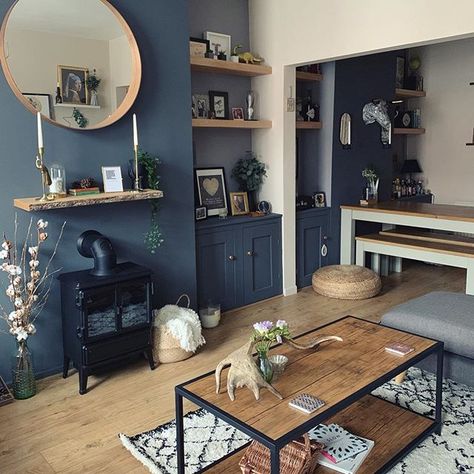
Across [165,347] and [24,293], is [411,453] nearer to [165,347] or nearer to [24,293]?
[165,347]

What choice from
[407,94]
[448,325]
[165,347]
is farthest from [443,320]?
[407,94]

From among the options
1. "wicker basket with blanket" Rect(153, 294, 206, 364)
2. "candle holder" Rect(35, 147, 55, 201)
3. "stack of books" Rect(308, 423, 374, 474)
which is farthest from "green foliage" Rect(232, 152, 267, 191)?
"stack of books" Rect(308, 423, 374, 474)

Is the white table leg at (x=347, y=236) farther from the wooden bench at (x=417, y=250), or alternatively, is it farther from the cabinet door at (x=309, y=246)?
the cabinet door at (x=309, y=246)

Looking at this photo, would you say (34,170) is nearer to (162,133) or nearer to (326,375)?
(162,133)

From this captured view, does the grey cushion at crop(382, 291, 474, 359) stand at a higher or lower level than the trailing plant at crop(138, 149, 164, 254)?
lower

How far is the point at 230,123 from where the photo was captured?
4.21m

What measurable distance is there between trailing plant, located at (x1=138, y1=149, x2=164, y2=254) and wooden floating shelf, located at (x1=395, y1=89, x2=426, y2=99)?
361cm

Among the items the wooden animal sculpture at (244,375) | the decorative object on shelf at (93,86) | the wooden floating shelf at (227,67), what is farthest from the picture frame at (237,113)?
the wooden animal sculpture at (244,375)

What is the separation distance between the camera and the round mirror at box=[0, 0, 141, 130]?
9.36ft

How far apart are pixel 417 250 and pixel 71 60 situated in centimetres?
323

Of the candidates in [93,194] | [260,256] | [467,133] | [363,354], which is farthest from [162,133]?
[467,133]

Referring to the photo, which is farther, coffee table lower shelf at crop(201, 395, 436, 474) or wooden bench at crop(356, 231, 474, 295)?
wooden bench at crop(356, 231, 474, 295)

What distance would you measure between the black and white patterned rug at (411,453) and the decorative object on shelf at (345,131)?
285 cm

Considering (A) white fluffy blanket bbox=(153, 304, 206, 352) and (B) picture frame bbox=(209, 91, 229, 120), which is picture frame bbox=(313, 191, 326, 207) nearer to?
(B) picture frame bbox=(209, 91, 229, 120)
